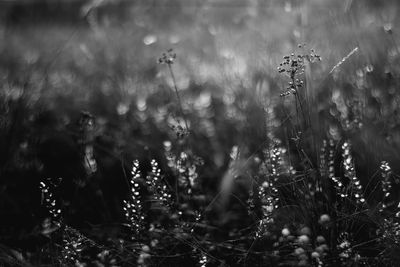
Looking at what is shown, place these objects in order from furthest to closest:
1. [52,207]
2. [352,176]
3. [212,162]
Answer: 1. [212,162]
2. [52,207]
3. [352,176]

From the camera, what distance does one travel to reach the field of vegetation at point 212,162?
47.6 inches

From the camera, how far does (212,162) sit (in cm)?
198

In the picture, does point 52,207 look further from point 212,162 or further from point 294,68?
point 294,68

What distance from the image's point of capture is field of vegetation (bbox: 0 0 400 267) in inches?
47.6

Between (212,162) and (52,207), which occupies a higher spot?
(212,162)

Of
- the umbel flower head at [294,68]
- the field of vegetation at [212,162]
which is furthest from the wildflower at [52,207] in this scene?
the umbel flower head at [294,68]

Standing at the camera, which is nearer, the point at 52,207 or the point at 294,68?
the point at 294,68

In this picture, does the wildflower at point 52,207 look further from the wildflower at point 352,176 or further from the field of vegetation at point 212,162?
the wildflower at point 352,176

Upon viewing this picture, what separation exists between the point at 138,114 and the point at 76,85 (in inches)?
37.5

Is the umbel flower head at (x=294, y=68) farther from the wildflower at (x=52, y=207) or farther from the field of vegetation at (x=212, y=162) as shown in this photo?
the wildflower at (x=52, y=207)

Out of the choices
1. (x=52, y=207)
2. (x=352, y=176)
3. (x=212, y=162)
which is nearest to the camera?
(x=352, y=176)

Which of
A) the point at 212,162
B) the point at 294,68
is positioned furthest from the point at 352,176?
the point at 212,162

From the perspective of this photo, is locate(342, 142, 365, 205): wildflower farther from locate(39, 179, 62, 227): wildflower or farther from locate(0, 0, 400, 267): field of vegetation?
locate(39, 179, 62, 227): wildflower

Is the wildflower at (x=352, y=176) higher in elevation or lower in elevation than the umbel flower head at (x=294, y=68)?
lower
